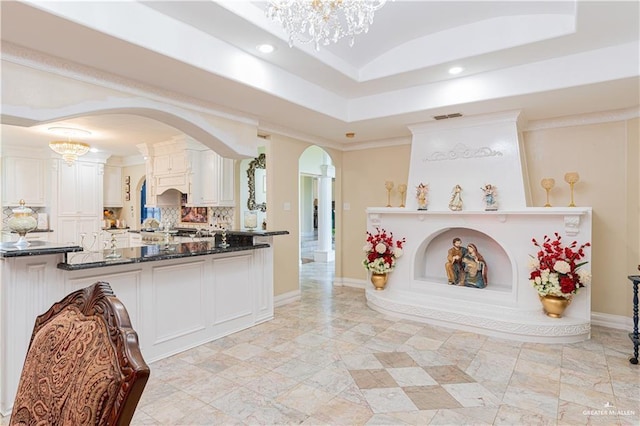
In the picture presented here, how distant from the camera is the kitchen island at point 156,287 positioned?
2.45 m

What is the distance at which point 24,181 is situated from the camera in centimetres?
673

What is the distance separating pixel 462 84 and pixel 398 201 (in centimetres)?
226

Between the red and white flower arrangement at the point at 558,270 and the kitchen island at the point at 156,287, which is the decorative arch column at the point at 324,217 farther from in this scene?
the red and white flower arrangement at the point at 558,270

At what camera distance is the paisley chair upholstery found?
792mm

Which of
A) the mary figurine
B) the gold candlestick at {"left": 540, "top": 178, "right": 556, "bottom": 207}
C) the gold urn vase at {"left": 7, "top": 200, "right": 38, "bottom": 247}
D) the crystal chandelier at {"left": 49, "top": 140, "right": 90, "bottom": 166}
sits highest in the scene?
the crystal chandelier at {"left": 49, "top": 140, "right": 90, "bottom": 166}

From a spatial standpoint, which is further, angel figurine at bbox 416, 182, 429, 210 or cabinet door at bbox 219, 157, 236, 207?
cabinet door at bbox 219, 157, 236, 207

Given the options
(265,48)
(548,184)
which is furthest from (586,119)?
(265,48)

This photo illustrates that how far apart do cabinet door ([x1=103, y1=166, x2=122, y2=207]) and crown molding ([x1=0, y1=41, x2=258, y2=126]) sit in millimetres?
5525

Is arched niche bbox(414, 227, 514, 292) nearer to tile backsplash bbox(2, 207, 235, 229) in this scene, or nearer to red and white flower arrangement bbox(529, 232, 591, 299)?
red and white flower arrangement bbox(529, 232, 591, 299)

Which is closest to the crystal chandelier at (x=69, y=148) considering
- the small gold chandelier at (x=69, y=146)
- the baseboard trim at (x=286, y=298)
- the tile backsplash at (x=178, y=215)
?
the small gold chandelier at (x=69, y=146)

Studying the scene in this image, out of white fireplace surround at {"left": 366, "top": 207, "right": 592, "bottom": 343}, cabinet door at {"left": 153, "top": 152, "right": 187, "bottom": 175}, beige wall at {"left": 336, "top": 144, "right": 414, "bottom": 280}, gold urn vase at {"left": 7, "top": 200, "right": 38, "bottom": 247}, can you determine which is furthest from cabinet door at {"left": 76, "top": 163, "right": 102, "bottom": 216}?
white fireplace surround at {"left": 366, "top": 207, "right": 592, "bottom": 343}

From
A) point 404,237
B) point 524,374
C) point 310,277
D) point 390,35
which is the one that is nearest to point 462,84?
point 390,35

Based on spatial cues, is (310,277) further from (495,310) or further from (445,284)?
(495,310)

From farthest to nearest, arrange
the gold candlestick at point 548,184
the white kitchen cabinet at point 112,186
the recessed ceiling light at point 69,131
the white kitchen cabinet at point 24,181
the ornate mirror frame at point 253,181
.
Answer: the white kitchen cabinet at point 112,186 → the white kitchen cabinet at point 24,181 → the ornate mirror frame at point 253,181 → the recessed ceiling light at point 69,131 → the gold candlestick at point 548,184
